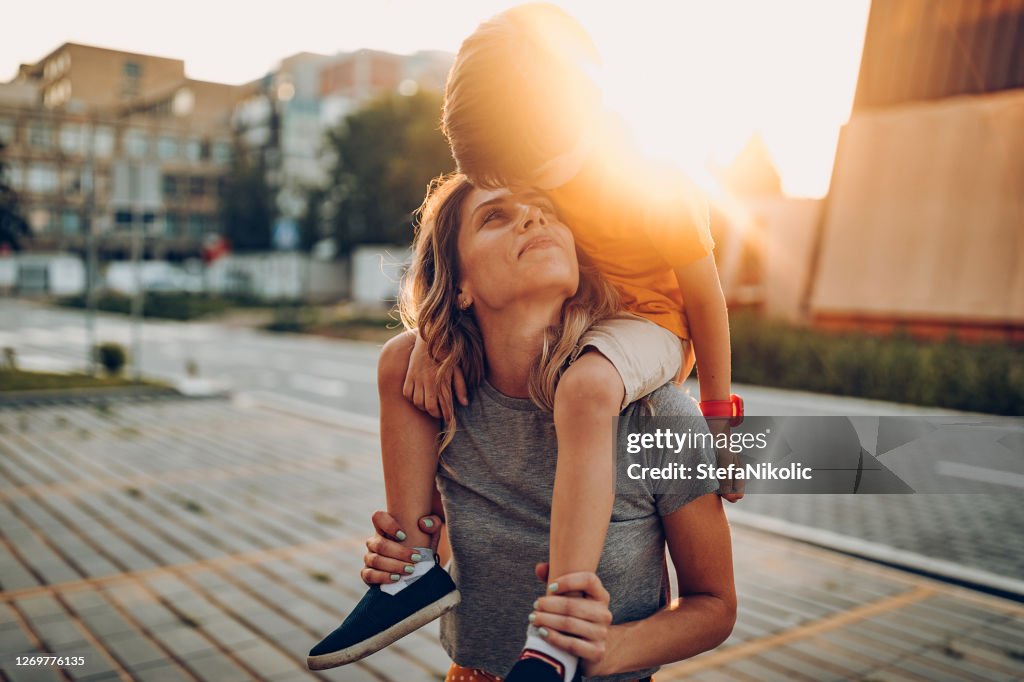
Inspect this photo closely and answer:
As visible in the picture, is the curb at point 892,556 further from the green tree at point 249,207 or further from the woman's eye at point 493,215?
the green tree at point 249,207

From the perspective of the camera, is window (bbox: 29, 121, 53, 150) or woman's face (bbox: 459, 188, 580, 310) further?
window (bbox: 29, 121, 53, 150)

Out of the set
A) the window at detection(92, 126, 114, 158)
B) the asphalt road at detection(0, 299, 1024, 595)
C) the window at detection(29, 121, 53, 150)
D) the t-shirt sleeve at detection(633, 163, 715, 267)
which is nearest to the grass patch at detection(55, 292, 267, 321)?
the asphalt road at detection(0, 299, 1024, 595)

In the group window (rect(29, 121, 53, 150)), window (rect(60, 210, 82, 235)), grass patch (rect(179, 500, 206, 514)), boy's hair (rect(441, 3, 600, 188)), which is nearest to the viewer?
boy's hair (rect(441, 3, 600, 188))

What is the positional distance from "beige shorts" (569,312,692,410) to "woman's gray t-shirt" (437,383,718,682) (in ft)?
0.16

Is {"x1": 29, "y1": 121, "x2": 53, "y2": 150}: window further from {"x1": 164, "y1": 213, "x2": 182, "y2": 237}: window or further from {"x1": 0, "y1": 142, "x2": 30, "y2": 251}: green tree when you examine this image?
{"x1": 164, "y1": 213, "x2": 182, "y2": 237}: window

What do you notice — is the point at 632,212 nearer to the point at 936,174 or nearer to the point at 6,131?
the point at 6,131

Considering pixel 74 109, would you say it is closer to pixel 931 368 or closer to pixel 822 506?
pixel 822 506

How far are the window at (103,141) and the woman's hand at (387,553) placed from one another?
881 centimetres

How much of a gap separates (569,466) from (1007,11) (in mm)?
8596

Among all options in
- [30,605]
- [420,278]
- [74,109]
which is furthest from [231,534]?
[420,278]

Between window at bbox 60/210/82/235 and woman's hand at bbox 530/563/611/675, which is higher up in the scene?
window at bbox 60/210/82/235

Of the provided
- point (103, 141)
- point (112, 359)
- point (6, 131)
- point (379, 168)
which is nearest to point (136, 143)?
point (103, 141)

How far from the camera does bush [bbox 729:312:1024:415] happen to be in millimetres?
14242

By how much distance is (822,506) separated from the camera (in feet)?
25.1
